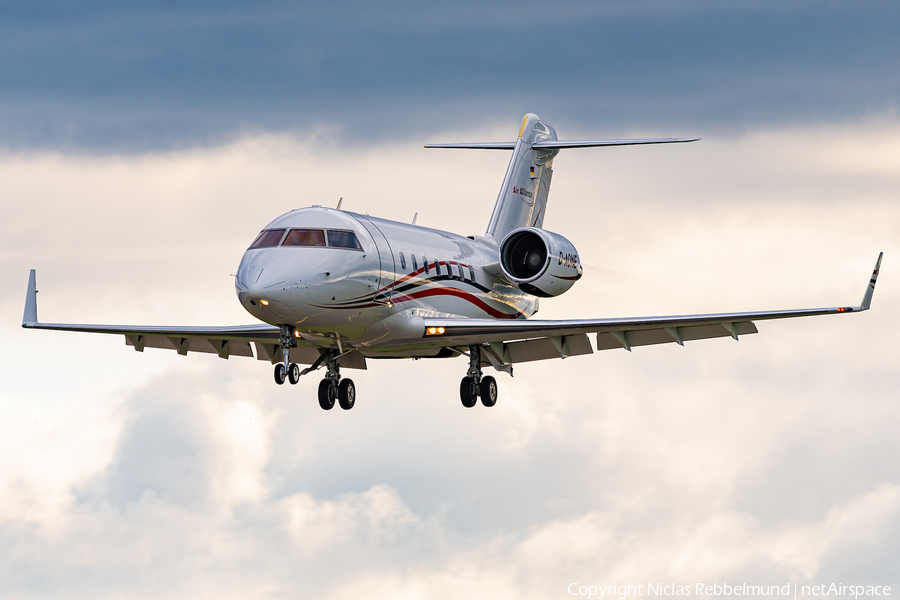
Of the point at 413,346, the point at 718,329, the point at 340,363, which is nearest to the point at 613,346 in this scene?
the point at 718,329

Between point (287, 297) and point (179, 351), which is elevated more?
point (179, 351)

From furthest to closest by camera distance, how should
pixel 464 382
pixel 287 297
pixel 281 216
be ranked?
pixel 464 382
pixel 281 216
pixel 287 297

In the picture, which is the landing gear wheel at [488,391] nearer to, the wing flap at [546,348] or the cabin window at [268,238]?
the wing flap at [546,348]

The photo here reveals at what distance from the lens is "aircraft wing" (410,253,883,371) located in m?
28.2

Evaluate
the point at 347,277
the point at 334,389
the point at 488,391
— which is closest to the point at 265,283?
the point at 347,277

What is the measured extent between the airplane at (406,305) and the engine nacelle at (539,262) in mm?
38

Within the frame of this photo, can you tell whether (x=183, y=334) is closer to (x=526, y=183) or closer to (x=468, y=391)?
(x=468, y=391)

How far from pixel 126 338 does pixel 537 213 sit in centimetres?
1362

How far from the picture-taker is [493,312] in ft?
109

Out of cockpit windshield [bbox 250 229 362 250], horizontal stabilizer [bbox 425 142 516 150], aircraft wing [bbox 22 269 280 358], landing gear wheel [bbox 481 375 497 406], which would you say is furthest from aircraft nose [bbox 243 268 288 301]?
horizontal stabilizer [bbox 425 142 516 150]

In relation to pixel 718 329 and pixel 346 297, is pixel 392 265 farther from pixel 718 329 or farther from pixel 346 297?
pixel 718 329

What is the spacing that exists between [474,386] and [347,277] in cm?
725

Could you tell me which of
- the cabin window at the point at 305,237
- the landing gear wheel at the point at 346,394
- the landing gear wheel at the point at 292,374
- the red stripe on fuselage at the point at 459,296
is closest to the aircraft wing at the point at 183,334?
the landing gear wheel at the point at 346,394

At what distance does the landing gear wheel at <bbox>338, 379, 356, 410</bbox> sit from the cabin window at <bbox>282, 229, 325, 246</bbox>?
581 cm
